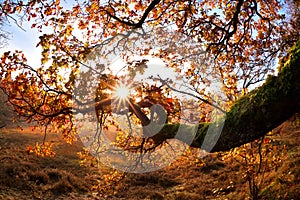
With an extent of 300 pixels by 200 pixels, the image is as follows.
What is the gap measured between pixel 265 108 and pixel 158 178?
15.6m

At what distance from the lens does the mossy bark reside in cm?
296

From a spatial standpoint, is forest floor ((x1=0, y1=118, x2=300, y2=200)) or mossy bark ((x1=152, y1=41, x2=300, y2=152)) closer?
mossy bark ((x1=152, y1=41, x2=300, y2=152))

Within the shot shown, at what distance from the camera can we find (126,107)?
5594 mm

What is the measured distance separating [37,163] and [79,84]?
12924 millimetres

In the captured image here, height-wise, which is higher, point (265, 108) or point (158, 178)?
point (265, 108)

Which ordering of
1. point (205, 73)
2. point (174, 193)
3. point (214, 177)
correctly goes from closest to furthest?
1. point (205, 73)
2. point (174, 193)
3. point (214, 177)

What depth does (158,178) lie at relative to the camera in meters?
17.9

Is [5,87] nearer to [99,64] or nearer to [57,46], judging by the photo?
[57,46]

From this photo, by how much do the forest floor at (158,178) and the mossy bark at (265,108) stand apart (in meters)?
4.75

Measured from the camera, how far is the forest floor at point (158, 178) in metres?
9.91

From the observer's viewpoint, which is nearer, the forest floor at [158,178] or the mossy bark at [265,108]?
the mossy bark at [265,108]

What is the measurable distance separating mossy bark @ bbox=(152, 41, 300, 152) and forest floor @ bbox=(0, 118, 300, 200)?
4749 mm

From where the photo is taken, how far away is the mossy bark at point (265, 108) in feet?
9.71

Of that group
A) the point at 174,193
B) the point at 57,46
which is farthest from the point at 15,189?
the point at 57,46
